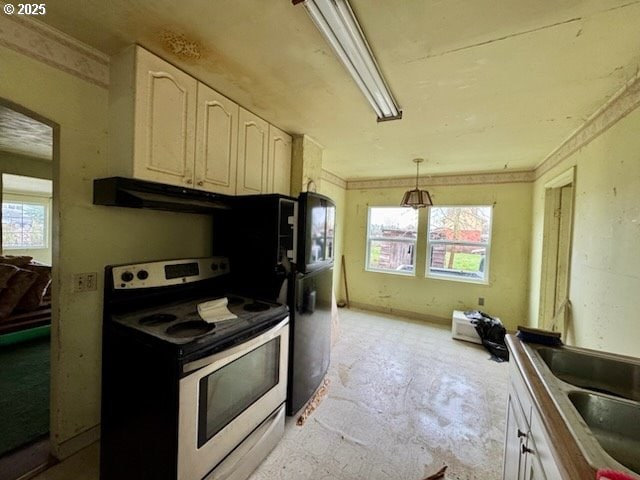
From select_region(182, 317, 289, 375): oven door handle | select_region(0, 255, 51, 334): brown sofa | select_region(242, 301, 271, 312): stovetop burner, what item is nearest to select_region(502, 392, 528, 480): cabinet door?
select_region(182, 317, 289, 375): oven door handle

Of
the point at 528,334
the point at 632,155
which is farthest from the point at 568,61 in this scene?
the point at 528,334

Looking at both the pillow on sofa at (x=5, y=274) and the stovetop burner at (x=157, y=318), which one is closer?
the stovetop burner at (x=157, y=318)

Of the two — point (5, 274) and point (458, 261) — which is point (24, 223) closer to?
point (5, 274)

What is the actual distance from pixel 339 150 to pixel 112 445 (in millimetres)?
3098

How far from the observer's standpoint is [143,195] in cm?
148

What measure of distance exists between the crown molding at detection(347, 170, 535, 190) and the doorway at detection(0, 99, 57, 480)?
407 cm

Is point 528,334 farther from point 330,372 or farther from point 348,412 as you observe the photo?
point 330,372

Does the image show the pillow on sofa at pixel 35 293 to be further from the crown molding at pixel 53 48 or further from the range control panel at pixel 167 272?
the crown molding at pixel 53 48

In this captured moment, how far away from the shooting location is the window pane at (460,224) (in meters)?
4.06

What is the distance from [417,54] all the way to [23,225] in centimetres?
831

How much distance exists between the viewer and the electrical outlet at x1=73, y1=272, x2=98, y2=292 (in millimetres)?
1538

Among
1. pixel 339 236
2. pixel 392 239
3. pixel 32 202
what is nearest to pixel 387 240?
pixel 392 239

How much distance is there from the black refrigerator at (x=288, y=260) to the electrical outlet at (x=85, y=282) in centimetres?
83

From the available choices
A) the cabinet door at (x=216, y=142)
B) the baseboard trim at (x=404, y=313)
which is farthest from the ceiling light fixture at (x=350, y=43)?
the baseboard trim at (x=404, y=313)
